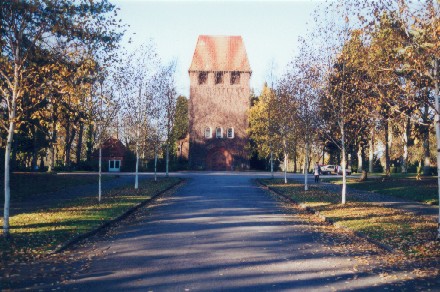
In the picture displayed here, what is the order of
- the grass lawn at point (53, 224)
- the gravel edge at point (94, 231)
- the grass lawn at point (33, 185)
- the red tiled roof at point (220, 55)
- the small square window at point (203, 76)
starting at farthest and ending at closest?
the red tiled roof at point (220, 55)
the small square window at point (203, 76)
the grass lawn at point (33, 185)
the gravel edge at point (94, 231)
the grass lawn at point (53, 224)

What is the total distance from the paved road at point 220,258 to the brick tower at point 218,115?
2082 inches

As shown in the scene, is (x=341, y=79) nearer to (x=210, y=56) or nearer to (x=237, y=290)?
(x=237, y=290)

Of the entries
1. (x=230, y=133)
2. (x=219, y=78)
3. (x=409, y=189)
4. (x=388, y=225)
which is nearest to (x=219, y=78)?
(x=219, y=78)

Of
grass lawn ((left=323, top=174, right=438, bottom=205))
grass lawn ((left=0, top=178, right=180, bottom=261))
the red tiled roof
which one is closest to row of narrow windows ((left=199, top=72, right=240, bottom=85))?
the red tiled roof

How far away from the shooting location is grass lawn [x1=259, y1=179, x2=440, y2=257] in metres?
Answer: 11.8

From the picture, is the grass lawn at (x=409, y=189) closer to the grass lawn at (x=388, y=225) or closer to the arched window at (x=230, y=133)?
the grass lawn at (x=388, y=225)

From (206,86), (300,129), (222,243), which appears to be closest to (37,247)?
(222,243)

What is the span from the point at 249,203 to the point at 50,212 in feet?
28.5

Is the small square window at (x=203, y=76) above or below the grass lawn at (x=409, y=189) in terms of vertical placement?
above

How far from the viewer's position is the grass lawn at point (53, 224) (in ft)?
36.7

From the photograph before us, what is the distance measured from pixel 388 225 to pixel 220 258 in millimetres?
7028

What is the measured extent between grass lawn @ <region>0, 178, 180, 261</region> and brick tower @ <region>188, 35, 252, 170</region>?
155ft

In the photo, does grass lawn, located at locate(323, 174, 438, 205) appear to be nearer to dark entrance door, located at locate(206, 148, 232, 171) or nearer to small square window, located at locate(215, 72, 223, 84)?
dark entrance door, located at locate(206, 148, 232, 171)

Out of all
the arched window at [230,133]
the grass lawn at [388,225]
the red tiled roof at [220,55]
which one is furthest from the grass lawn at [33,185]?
the red tiled roof at [220,55]
